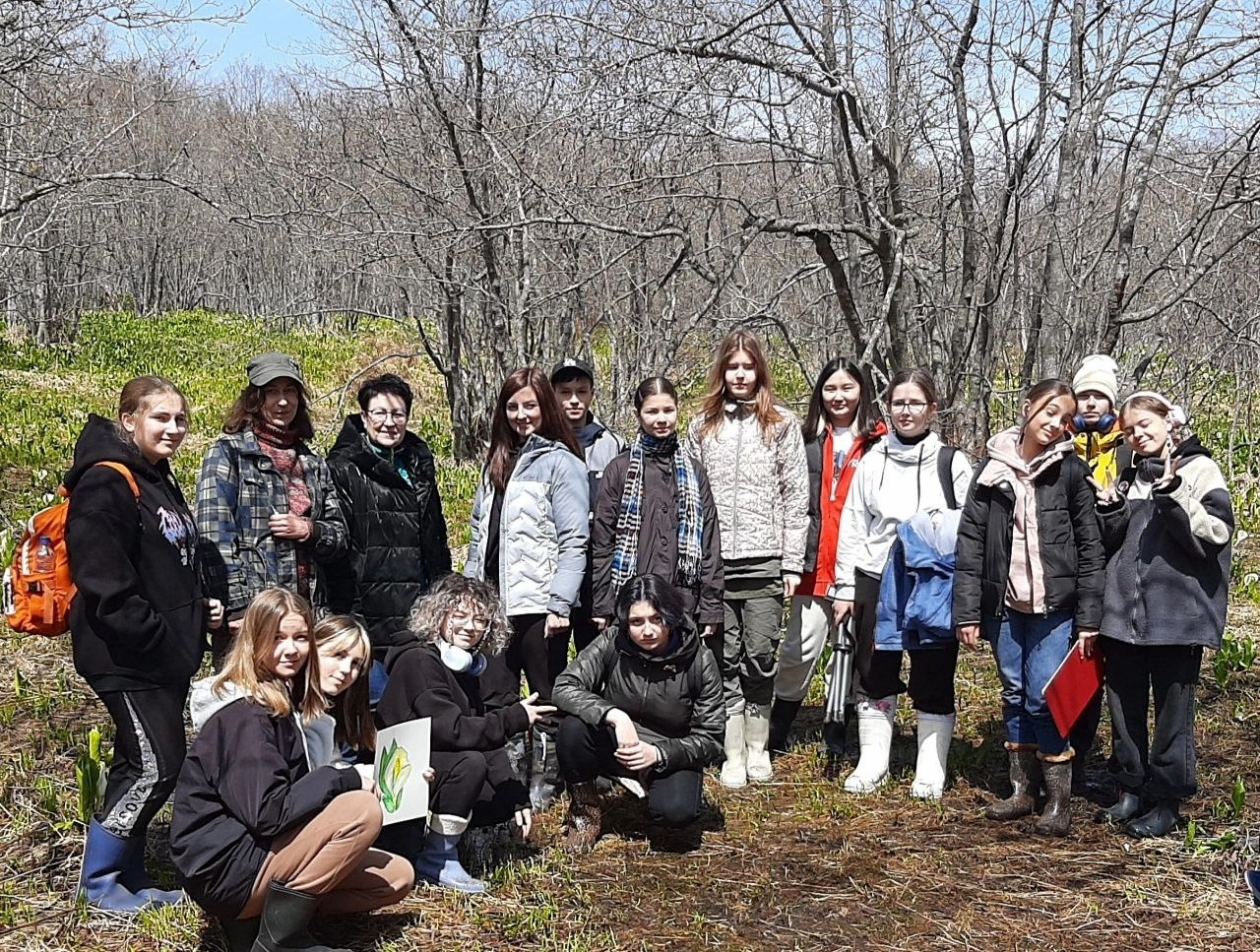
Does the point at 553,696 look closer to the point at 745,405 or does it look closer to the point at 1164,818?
the point at 745,405

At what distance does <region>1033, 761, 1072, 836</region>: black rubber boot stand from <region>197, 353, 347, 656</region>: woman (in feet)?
8.84

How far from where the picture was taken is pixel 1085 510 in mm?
4203

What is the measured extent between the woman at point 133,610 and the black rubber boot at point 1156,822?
127 inches

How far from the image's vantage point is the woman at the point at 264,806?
3027 mm

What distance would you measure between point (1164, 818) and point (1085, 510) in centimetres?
113

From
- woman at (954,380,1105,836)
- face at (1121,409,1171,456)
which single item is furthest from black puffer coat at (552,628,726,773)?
face at (1121,409,1171,456)

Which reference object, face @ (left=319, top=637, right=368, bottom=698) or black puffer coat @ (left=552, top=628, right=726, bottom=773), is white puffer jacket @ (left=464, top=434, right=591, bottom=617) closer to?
black puffer coat @ (left=552, top=628, right=726, bottom=773)

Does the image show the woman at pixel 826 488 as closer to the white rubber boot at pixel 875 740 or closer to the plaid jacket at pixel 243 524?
the white rubber boot at pixel 875 740

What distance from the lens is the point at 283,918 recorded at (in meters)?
3.06

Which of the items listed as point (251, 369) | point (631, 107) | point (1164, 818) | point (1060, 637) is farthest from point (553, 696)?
point (631, 107)

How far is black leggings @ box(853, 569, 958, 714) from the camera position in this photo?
→ 15.2 feet

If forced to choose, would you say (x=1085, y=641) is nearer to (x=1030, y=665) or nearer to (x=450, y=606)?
(x=1030, y=665)

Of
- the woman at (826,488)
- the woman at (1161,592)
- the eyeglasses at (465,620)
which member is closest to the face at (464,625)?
the eyeglasses at (465,620)

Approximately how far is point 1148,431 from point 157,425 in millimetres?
3189
